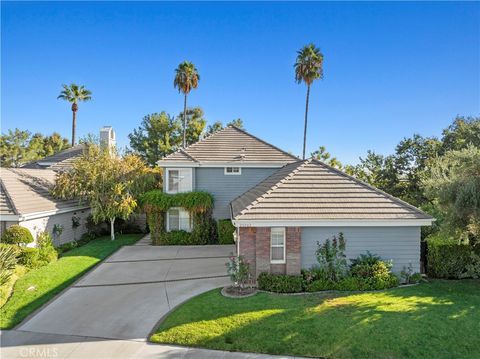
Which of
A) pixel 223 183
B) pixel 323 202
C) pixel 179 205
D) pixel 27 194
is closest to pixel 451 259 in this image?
pixel 323 202

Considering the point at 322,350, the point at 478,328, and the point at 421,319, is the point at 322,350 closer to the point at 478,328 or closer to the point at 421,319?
the point at 421,319

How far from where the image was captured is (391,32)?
15.5m

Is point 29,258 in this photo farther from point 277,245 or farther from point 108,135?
point 108,135

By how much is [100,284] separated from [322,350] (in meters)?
9.24

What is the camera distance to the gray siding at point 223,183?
70.5 ft

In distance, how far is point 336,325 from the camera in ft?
27.5

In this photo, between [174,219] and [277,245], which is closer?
[277,245]

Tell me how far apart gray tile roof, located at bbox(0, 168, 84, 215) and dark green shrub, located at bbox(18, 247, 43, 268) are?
210 cm

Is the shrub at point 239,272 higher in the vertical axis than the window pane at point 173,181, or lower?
lower

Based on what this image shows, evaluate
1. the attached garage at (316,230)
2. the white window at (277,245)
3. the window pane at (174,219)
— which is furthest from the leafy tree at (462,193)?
the window pane at (174,219)

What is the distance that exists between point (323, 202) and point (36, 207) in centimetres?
1521

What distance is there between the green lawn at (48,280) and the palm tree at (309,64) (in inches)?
903

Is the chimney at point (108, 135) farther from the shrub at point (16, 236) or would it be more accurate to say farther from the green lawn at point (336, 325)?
the green lawn at point (336, 325)

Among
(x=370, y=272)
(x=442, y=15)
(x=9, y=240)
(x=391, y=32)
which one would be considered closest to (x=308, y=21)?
(x=391, y=32)
